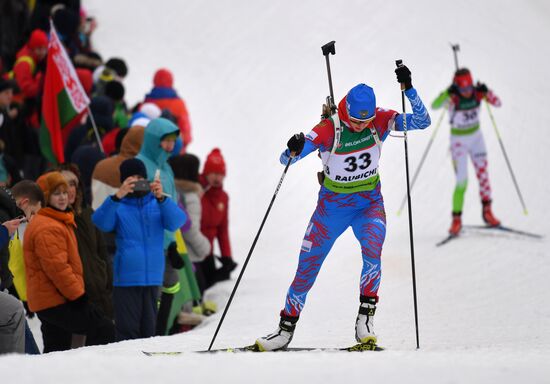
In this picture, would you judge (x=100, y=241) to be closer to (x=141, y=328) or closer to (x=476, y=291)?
(x=141, y=328)

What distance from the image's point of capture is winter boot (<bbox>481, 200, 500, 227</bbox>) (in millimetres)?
12094

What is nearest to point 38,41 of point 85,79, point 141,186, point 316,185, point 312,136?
point 85,79

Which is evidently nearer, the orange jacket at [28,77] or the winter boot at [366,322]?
the winter boot at [366,322]

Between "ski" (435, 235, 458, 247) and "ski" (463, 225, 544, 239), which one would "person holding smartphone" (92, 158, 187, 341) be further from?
"ski" (463, 225, 544, 239)

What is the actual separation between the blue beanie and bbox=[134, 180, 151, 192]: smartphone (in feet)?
5.79

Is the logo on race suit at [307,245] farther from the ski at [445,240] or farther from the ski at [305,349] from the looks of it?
the ski at [445,240]

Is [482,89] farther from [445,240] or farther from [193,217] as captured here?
[193,217]

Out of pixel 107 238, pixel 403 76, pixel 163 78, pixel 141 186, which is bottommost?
pixel 107 238

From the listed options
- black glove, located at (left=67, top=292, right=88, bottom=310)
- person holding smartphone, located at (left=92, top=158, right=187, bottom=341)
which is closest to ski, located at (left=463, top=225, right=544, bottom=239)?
person holding smartphone, located at (left=92, top=158, right=187, bottom=341)

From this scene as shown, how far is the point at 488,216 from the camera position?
1215cm

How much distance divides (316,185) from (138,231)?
8265mm

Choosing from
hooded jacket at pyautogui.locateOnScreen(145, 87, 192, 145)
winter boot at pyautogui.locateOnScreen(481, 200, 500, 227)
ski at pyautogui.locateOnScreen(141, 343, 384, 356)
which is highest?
hooded jacket at pyautogui.locateOnScreen(145, 87, 192, 145)

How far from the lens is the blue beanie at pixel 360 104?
6.64 metres

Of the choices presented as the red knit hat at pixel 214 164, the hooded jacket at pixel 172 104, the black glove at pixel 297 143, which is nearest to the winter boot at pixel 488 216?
the red knit hat at pixel 214 164
